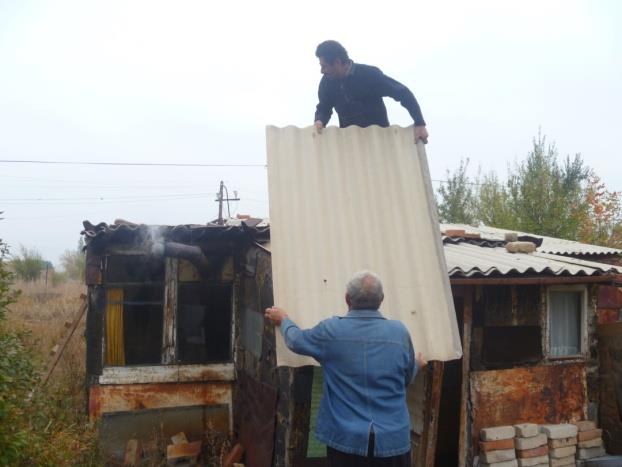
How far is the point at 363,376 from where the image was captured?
2781mm

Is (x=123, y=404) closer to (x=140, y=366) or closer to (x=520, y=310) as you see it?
(x=140, y=366)

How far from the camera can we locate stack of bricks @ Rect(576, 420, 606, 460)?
235 inches

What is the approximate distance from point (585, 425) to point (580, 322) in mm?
1238

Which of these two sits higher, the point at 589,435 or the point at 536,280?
the point at 536,280

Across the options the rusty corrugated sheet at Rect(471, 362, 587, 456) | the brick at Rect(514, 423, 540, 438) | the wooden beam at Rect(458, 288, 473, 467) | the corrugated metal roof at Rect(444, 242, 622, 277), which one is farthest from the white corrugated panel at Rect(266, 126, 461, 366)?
the brick at Rect(514, 423, 540, 438)

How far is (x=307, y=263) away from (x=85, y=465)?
488cm

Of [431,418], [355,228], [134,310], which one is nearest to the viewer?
[355,228]

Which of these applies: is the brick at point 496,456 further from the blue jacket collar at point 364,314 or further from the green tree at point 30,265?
the green tree at point 30,265

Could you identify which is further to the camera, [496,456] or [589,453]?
[589,453]

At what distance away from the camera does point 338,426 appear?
111 inches

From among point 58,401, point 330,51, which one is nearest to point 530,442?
point 330,51

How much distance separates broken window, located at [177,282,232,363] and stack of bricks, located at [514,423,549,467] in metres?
4.12

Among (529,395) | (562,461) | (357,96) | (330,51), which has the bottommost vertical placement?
(562,461)

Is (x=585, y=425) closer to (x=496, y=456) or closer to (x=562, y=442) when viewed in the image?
(x=562, y=442)
